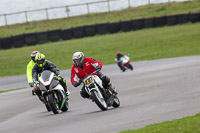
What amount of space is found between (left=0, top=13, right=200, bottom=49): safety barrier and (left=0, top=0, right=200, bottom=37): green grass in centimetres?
618

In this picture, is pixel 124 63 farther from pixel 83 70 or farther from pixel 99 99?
pixel 99 99

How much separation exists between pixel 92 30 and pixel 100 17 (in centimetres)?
968

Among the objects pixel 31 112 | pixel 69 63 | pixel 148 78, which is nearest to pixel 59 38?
pixel 69 63

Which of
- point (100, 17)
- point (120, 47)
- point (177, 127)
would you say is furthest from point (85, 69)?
point (100, 17)

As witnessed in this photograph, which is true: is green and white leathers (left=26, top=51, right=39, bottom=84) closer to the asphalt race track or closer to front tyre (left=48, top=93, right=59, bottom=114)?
the asphalt race track

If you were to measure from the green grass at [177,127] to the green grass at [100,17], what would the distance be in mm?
42405

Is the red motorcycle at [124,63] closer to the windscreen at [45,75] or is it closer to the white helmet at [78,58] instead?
the windscreen at [45,75]

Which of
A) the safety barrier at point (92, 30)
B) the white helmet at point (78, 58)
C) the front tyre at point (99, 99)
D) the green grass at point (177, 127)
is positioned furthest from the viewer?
the safety barrier at point (92, 30)

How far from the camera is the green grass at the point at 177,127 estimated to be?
23.9 ft

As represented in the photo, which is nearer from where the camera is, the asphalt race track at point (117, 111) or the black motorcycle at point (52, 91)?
the asphalt race track at point (117, 111)

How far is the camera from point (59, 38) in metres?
44.5

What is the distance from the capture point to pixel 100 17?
54.0m

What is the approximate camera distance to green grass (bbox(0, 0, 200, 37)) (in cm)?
5107

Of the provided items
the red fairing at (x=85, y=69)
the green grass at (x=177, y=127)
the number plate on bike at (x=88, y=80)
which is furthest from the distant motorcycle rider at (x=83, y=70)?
Answer: the green grass at (x=177, y=127)
